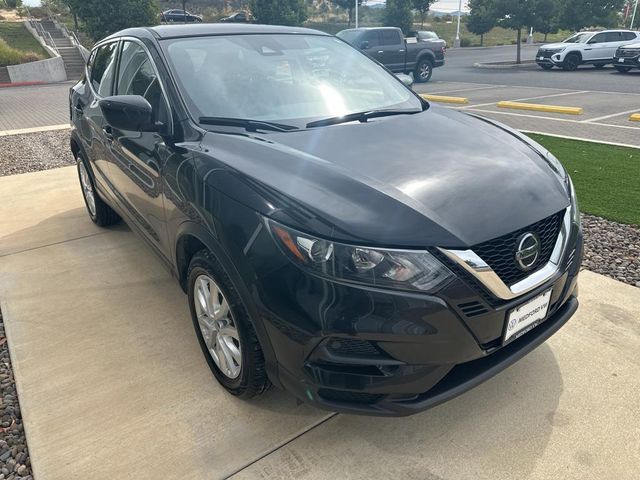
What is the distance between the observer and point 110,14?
28.2 m

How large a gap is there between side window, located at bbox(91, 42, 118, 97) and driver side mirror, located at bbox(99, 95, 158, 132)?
1140 mm

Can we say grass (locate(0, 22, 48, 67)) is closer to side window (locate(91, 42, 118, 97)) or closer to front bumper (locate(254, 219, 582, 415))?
side window (locate(91, 42, 118, 97))

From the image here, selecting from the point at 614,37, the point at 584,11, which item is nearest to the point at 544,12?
the point at 614,37

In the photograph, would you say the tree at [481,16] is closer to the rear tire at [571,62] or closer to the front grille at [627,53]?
the rear tire at [571,62]

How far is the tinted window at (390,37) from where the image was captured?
1750 centimetres

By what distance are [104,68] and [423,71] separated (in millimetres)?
16857

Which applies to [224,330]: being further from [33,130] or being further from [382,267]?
[33,130]

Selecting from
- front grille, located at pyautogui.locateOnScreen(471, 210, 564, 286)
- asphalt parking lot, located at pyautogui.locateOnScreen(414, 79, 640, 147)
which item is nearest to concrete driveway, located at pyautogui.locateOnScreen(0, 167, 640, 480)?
front grille, located at pyautogui.locateOnScreen(471, 210, 564, 286)

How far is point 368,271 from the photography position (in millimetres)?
1761

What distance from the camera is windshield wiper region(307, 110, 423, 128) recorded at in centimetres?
263

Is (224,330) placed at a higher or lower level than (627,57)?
lower

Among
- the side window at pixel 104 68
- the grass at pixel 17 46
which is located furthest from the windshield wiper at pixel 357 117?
the grass at pixel 17 46

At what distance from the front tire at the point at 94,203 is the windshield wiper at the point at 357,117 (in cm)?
263

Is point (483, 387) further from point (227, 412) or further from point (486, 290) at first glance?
point (227, 412)
